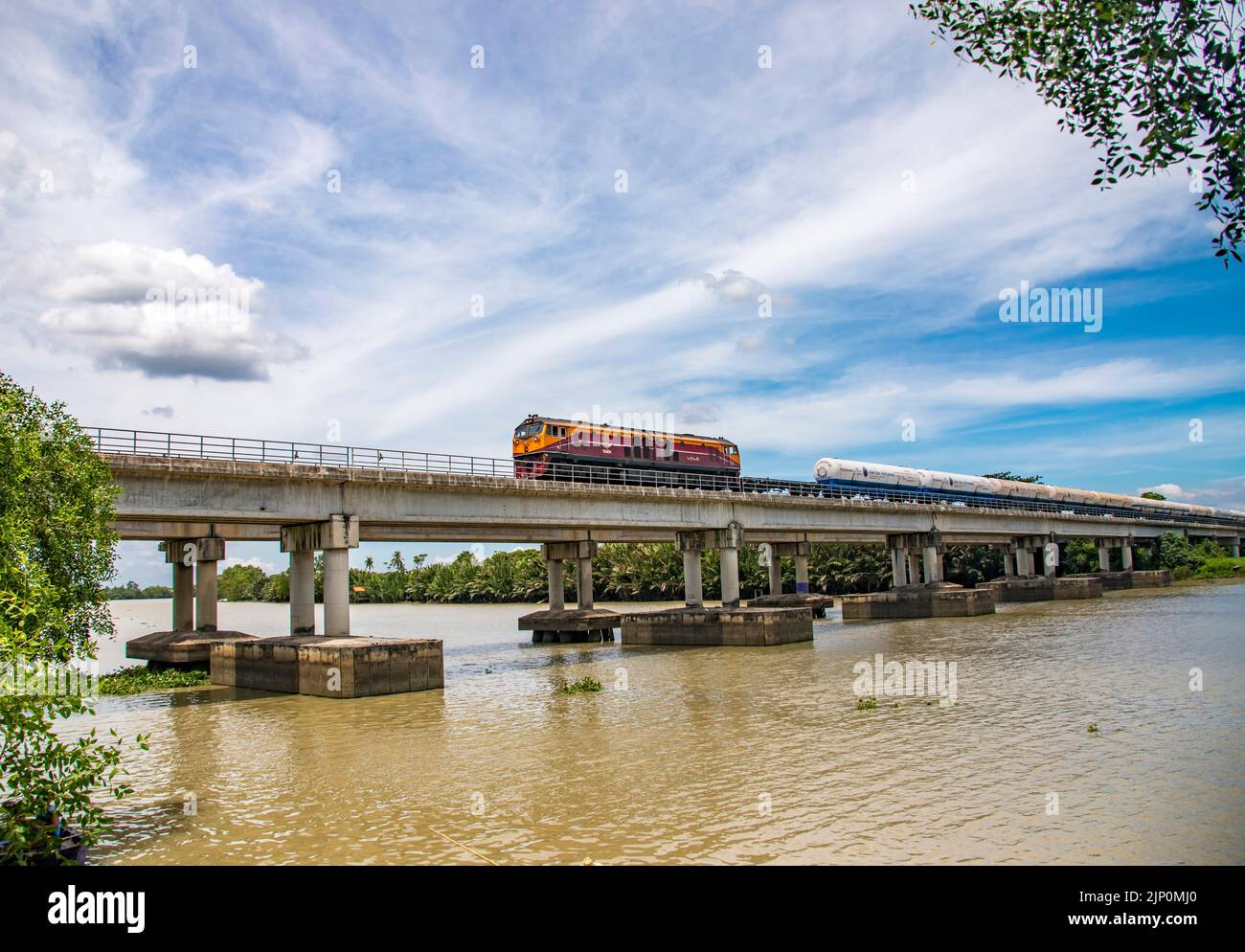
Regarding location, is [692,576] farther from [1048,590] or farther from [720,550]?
[1048,590]

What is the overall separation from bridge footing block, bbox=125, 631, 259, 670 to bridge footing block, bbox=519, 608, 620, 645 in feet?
57.6

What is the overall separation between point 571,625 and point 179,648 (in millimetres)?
21266

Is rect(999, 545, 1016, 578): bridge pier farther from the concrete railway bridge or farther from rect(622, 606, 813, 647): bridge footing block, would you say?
rect(622, 606, 813, 647): bridge footing block

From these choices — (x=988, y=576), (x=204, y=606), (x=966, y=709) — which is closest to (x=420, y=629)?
(x=204, y=606)

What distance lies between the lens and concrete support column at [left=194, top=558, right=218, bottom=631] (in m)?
41.6

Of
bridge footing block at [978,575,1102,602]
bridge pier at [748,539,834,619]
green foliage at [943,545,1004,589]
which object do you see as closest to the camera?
bridge pier at [748,539,834,619]

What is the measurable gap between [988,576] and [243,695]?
3536 inches

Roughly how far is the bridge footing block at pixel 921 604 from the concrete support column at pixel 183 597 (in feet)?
130

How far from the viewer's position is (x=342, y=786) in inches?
606

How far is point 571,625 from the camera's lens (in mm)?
51531

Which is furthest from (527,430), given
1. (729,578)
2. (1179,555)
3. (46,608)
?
(1179,555)

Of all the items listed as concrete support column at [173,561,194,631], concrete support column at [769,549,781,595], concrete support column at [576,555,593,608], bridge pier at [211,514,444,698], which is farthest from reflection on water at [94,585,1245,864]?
concrete support column at [769,549,781,595]
